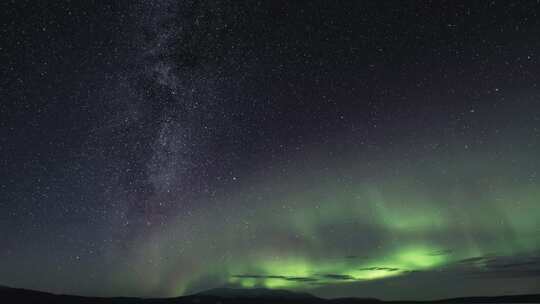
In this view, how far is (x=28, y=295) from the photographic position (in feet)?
340

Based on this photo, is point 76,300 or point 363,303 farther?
point 363,303

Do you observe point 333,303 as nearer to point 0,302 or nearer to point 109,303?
point 109,303

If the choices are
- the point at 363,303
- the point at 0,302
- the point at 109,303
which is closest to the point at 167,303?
the point at 109,303

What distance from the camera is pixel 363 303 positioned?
131000 mm

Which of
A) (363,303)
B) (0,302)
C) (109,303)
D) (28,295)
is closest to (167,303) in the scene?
(109,303)

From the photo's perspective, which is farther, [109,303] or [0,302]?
[109,303]

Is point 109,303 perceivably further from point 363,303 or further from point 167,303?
point 363,303

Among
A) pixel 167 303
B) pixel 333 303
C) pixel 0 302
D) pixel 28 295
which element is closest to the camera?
pixel 0 302

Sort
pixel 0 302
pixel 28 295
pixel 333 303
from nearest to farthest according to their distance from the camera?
1. pixel 0 302
2. pixel 28 295
3. pixel 333 303

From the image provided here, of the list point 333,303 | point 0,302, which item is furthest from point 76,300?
point 333,303

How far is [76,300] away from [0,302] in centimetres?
2238

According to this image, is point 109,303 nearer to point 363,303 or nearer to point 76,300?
point 76,300

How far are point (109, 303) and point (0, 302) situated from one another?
2598 centimetres

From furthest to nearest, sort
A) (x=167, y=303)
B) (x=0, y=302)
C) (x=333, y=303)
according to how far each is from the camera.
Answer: (x=333, y=303) < (x=167, y=303) < (x=0, y=302)
